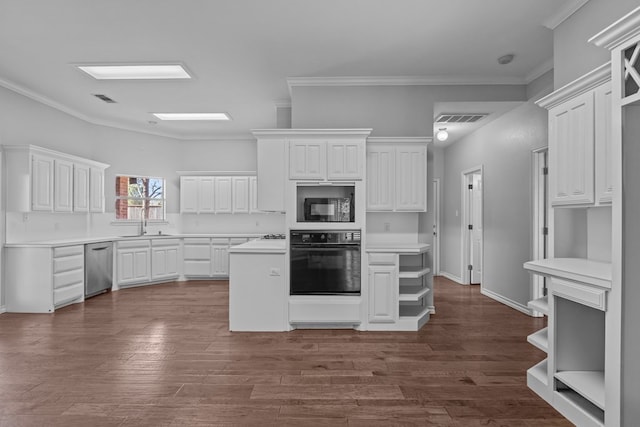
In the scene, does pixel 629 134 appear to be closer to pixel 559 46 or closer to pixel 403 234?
pixel 559 46

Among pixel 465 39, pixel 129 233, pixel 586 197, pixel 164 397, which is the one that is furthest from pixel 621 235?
pixel 129 233

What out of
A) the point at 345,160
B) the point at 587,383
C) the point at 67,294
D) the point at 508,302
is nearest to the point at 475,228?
the point at 508,302

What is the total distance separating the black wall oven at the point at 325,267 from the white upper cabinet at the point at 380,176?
1.87 feet

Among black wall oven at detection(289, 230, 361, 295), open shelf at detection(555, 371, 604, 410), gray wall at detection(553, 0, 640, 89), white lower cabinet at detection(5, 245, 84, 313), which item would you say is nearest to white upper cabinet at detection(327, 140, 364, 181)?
black wall oven at detection(289, 230, 361, 295)

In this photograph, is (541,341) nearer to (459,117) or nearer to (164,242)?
(459,117)

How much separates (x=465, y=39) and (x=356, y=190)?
6.22 ft

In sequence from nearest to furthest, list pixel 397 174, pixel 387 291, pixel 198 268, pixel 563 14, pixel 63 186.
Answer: pixel 563 14, pixel 387 291, pixel 397 174, pixel 63 186, pixel 198 268

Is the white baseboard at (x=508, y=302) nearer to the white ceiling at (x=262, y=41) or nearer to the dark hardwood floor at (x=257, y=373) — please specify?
the dark hardwood floor at (x=257, y=373)

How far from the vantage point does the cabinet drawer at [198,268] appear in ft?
24.0

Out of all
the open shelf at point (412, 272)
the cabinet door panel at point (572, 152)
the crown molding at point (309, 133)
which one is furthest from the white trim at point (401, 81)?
the open shelf at point (412, 272)

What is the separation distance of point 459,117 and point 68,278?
20.3 ft

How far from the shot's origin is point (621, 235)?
1.87 m

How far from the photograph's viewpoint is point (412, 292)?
4.30 m

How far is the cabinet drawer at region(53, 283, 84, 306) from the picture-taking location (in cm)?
491
